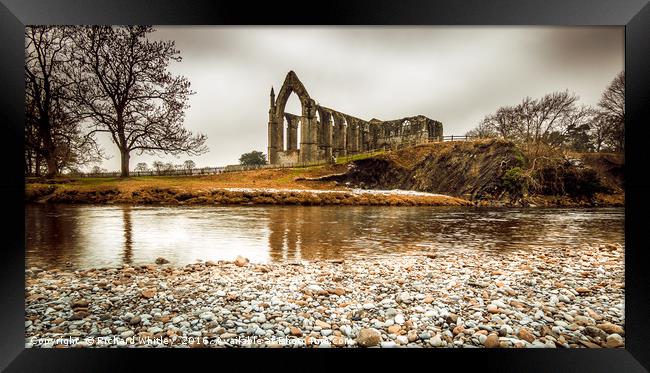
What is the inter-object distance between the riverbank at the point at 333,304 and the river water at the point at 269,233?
206 mm

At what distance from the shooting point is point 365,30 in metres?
3.58

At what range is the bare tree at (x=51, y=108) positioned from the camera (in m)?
3.54

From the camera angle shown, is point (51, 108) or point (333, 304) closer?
point (333, 304)

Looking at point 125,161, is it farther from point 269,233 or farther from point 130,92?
point 269,233

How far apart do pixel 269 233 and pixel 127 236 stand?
180 centimetres

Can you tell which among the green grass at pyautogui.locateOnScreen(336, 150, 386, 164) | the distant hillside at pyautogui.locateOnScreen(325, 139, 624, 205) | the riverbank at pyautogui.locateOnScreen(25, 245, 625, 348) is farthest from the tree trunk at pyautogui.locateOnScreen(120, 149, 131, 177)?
the green grass at pyautogui.locateOnScreen(336, 150, 386, 164)

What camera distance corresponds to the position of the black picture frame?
8.61ft

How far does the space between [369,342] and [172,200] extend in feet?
10.8

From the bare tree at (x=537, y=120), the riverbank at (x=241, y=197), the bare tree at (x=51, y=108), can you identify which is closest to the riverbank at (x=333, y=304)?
the riverbank at (x=241, y=197)

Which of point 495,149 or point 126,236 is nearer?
point 126,236

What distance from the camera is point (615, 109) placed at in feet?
11.5
